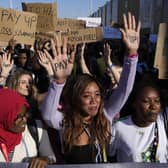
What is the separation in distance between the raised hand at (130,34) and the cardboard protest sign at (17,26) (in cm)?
260

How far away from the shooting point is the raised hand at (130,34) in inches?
124

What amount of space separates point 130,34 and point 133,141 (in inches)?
27.3

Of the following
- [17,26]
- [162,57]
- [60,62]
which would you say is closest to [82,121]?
[60,62]

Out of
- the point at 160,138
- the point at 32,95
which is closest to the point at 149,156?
the point at 160,138

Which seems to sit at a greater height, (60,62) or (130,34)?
(130,34)

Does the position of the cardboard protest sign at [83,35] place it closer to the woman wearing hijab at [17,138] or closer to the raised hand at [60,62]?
the raised hand at [60,62]

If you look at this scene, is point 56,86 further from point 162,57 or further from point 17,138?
point 162,57

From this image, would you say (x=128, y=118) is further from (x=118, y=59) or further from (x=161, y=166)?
(x=118, y=59)

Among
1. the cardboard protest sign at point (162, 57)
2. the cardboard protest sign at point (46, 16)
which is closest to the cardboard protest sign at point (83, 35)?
the cardboard protest sign at point (46, 16)

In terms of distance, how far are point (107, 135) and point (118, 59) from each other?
2275mm

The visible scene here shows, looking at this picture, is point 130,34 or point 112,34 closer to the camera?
point 130,34

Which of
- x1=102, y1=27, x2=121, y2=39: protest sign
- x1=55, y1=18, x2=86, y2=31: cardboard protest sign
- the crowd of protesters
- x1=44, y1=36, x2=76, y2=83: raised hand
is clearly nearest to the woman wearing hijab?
the crowd of protesters

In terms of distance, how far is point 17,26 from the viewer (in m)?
5.77

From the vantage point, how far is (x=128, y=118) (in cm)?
322
